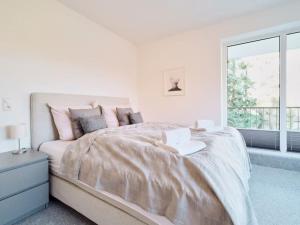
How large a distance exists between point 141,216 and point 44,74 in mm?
2231

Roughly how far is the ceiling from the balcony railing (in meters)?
1.75

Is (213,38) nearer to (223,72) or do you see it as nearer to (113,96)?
(223,72)

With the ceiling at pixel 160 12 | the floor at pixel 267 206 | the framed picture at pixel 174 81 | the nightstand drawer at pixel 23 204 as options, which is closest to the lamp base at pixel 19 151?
the nightstand drawer at pixel 23 204

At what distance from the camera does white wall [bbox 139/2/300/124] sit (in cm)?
285

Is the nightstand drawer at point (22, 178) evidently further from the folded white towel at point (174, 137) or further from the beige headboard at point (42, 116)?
the folded white towel at point (174, 137)

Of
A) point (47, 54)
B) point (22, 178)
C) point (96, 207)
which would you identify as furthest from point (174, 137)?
point (47, 54)

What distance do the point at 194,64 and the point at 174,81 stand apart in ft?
1.82

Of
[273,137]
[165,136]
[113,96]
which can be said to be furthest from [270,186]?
[113,96]

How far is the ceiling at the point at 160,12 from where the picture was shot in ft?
8.32

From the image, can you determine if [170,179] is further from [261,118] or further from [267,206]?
[261,118]

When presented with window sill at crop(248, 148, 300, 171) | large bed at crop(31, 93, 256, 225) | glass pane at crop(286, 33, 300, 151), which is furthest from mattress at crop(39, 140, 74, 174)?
glass pane at crop(286, 33, 300, 151)

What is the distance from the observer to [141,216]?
3.82 ft

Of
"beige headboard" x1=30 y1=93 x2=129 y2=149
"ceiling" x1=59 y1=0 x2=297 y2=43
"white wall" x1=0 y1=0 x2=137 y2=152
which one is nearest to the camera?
"white wall" x1=0 y1=0 x2=137 y2=152

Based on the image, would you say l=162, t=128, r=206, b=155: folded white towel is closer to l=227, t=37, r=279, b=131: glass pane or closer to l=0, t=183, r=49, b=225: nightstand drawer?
l=0, t=183, r=49, b=225: nightstand drawer
